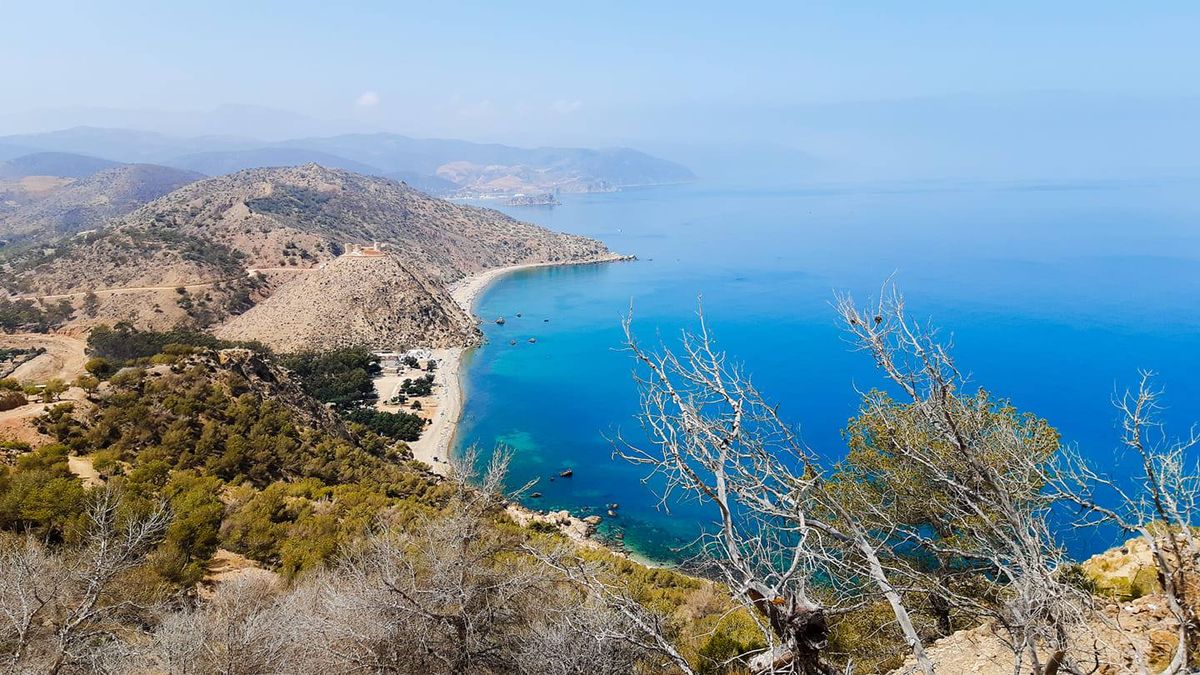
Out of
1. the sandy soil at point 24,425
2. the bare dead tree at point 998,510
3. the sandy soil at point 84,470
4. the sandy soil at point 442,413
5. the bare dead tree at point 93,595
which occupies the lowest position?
the sandy soil at point 442,413

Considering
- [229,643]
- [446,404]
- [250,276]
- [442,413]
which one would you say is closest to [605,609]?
[229,643]

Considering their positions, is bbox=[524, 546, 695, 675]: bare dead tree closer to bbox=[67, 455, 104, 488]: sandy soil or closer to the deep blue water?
the deep blue water

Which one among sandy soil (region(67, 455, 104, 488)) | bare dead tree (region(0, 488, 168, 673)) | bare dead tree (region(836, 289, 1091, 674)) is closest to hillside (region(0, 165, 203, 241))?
sandy soil (region(67, 455, 104, 488))

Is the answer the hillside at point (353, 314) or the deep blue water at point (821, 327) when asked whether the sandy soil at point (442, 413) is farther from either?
the hillside at point (353, 314)

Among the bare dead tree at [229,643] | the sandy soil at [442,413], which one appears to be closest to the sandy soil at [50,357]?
the sandy soil at [442,413]

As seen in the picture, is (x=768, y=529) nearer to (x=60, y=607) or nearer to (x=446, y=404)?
(x=60, y=607)

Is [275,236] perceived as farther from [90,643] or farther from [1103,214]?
[1103,214]
